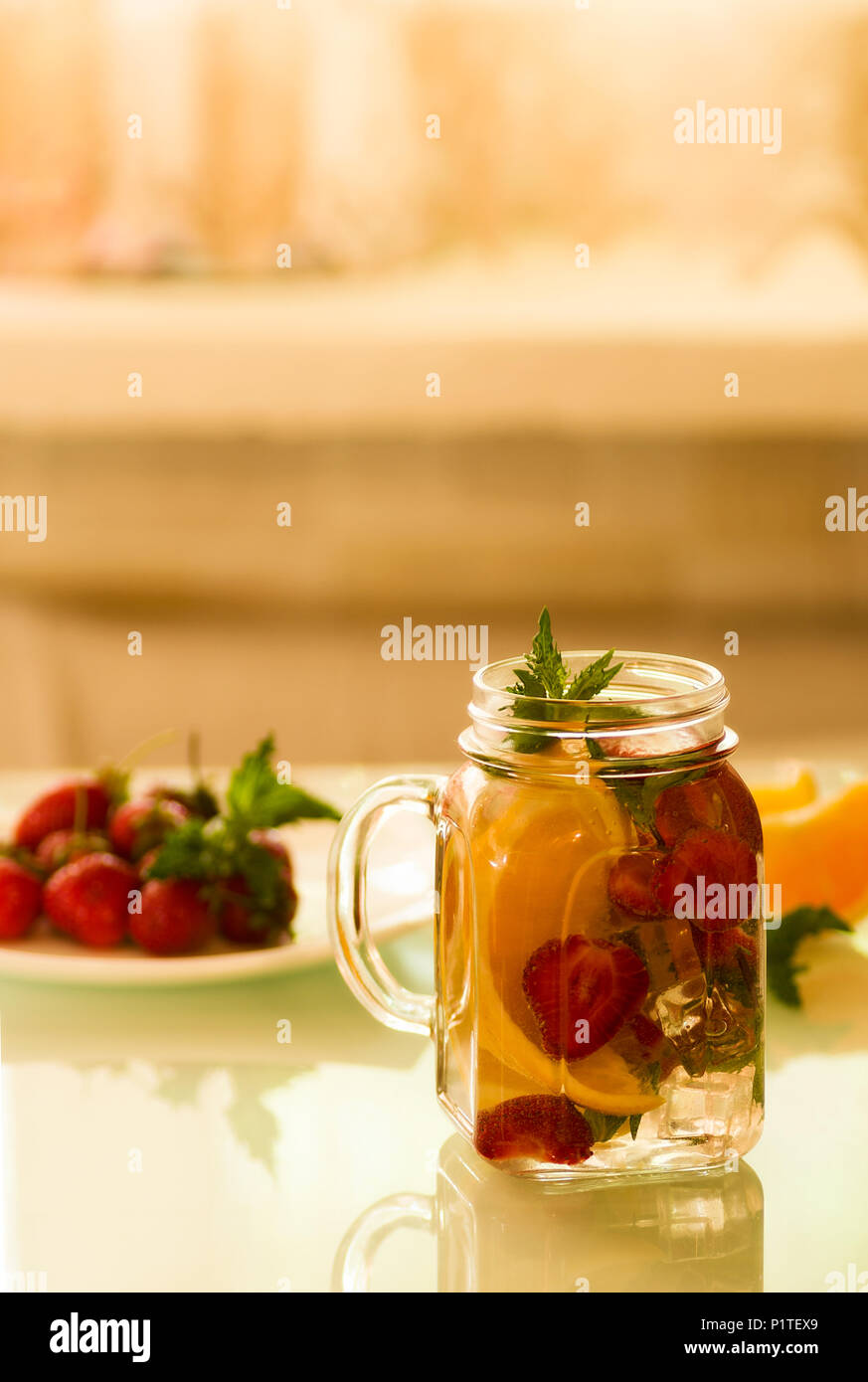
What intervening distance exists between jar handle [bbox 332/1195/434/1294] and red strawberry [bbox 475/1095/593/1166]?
0.04 metres

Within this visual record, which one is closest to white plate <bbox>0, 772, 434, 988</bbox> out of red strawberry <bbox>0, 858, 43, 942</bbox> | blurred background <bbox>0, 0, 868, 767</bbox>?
red strawberry <bbox>0, 858, 43, 942</bbox>

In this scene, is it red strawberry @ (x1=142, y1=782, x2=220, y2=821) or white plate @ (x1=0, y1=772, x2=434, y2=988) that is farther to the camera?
red strawberry @ (x1=142, y1=782, x2=220, y2=821)

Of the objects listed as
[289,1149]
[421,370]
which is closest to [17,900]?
[289,1149]

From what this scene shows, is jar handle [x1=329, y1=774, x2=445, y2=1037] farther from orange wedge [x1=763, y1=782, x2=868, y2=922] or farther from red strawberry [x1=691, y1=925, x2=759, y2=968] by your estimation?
orange wedge [x1=763, y1=782, x2=868, y2=922]

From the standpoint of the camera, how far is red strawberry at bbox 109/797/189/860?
3.08ft

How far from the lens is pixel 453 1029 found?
2.29 ft

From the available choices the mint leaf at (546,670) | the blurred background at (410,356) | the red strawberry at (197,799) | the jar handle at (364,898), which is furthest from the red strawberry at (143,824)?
the blurred background at (410,356)

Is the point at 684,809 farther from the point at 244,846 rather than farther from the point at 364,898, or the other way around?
the point at 244,846

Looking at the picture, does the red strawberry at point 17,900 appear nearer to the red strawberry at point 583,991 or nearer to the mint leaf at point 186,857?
the mint leaf at point 186,857

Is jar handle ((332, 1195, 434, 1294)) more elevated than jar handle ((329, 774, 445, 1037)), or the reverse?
jar handle ((329, 774, 445, 1037))

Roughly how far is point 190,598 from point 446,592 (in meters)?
0.52

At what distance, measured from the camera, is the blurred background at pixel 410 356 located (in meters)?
2.91
